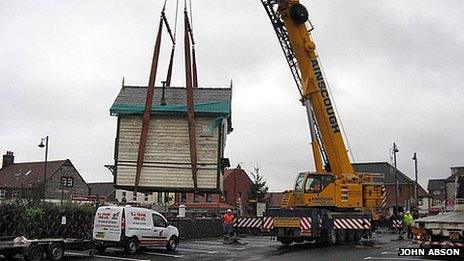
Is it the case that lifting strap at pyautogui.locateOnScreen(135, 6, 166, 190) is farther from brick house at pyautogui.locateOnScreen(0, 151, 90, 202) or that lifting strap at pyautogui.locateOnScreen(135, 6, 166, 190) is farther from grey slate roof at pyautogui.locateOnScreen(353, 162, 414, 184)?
grey slate roof at pyautogui.locateOnScreen(353, 162, 414, 184)

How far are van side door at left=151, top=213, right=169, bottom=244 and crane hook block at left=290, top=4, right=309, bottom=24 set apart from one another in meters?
10.6

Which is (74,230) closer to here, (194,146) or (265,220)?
(194,146)

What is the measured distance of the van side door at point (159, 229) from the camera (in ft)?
74.1

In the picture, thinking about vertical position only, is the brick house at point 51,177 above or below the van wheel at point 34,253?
above

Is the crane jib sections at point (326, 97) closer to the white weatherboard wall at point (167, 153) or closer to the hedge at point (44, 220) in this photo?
the white weatherboard wall at point (167, 153)

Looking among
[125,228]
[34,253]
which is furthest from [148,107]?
[34,253]

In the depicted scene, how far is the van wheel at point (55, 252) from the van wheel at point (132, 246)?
2645mm

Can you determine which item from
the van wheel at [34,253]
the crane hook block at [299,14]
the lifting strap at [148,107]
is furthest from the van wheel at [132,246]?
the crane hook block at [299,14]

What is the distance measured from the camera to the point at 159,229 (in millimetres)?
22703

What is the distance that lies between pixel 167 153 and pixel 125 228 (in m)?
5.38

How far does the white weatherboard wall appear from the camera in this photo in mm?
25812

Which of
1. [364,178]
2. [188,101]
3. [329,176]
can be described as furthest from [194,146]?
[364,178]

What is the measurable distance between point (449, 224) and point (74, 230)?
15.0 metres

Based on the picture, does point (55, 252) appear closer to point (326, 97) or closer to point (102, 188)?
point (326, 97)
